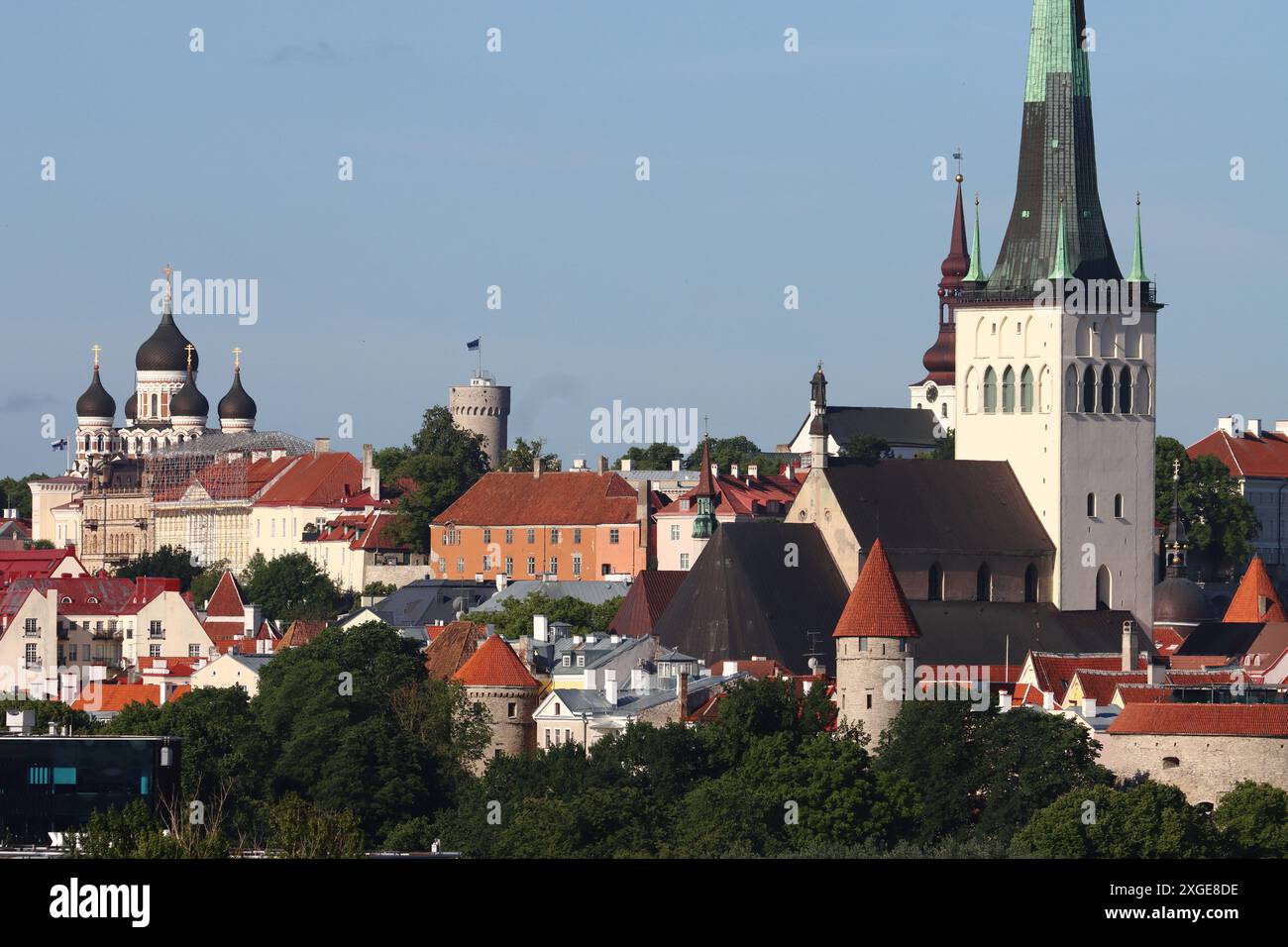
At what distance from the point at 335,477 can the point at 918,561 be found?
6616 centimetres

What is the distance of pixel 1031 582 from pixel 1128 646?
5990 millimetres

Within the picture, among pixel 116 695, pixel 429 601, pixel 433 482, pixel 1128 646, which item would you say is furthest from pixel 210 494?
Answer: pixel 1128 646

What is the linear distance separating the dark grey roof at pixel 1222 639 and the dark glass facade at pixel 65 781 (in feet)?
107

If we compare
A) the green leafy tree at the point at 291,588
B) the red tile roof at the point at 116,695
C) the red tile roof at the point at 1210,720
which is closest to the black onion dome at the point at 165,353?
the green leafy tree at the point at 291,588

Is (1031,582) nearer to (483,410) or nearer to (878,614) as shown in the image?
(878,614)

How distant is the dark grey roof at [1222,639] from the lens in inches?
3339

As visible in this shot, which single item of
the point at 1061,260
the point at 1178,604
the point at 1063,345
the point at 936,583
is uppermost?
the point at 1061,260

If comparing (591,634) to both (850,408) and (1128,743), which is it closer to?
(1128,743)

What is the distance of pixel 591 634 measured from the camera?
8612 centimetres

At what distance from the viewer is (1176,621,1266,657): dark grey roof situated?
84.8 meters

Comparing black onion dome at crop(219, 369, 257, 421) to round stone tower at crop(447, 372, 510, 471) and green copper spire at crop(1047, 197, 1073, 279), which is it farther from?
green copper spire at crop(1047, 197, 1073, 279)

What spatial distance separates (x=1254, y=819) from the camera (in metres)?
58.5

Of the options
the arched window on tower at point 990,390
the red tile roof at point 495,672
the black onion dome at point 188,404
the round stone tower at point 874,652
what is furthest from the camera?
the black onion dome at point 188,404

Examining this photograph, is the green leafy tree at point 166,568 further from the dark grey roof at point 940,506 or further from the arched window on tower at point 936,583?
the arched window on tower at point 936,583
